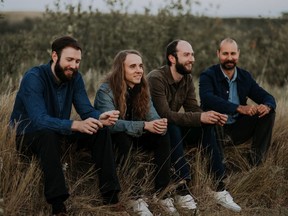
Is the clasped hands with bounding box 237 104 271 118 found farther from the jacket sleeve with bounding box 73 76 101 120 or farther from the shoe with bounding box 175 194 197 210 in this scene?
the jacket sleeve with bounding box 73 76 101 120

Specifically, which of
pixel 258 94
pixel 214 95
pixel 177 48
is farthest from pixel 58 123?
pixel 258 94

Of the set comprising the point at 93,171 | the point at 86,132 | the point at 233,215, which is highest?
the point at 86,132

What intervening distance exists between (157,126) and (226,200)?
1.01 m

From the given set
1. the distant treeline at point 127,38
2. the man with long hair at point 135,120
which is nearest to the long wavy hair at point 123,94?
the man with long hair at point 135,120

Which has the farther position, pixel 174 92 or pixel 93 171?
pixel 174 92

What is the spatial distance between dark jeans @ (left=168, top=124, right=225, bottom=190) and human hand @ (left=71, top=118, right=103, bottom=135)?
987 millimetres

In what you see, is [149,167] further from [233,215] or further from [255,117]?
[255,117]

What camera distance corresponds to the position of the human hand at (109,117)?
5.23 metres

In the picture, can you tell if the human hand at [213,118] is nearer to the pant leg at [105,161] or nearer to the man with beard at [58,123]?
the man with beard at [58,123]

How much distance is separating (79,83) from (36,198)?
1.14m

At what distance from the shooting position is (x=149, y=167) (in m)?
5.86

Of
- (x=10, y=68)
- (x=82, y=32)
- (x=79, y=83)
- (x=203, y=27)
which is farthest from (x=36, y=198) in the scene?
(x=203, y=27)

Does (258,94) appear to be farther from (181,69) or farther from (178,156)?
(178,156)

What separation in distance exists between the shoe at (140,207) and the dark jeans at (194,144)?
0.52 meters
